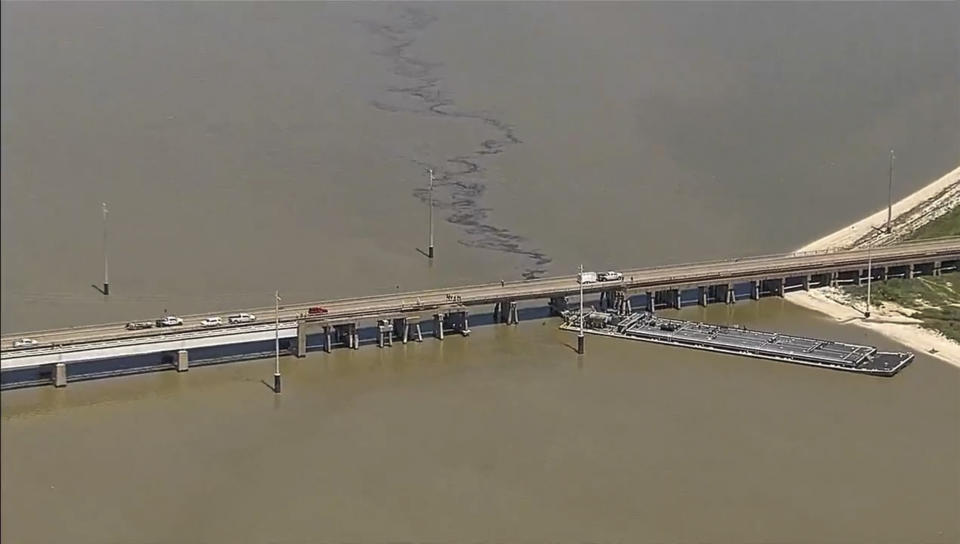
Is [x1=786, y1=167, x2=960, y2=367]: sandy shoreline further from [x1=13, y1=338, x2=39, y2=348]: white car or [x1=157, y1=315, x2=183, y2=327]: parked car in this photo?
[x1=13, y1=338, x2=39, y2=348]: white car

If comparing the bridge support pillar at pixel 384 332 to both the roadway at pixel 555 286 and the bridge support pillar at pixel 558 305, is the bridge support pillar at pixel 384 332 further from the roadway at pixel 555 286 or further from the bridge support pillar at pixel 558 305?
the bridge support pillar at pixel 558 305

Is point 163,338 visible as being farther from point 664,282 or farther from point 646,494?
point 664,282

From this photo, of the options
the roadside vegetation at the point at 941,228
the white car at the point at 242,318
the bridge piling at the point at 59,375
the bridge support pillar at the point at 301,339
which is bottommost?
the bridge piling at the point at 59,375

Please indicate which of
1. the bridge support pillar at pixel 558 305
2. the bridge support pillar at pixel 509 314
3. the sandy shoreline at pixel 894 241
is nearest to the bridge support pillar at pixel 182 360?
the bridge support pillar at pixel 509 314

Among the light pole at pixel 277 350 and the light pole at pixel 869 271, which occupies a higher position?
the light pole at pixel 869 271

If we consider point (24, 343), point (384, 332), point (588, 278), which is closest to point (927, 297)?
point (588, 278)
